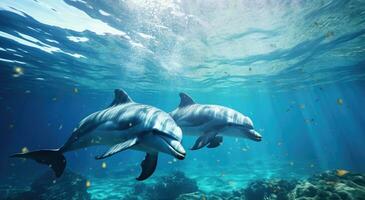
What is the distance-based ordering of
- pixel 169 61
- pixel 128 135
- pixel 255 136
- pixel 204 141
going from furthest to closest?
pixel 169 61
pixel 255 136
pixel 204 141
pixel 128 135

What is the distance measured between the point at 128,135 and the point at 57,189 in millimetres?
12390

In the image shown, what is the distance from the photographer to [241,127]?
613 cm

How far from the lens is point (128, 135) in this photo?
4.71 meters

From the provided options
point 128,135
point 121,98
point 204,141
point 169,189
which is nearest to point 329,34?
point 204,141

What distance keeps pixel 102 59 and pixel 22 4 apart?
9008mm

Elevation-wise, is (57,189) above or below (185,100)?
below

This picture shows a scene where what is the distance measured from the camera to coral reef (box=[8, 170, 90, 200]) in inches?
519

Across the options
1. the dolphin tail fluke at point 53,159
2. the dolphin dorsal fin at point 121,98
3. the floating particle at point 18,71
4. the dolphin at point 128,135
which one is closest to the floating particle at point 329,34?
the dolphin dorsal fin at point 121,98

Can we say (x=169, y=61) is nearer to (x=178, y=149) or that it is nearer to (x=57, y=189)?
(x=57, y=189)

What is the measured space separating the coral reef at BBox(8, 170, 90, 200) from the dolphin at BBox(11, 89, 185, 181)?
917cm

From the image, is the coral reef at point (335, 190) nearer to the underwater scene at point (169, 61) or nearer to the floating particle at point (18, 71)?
the underwater scene at point (169, 61)

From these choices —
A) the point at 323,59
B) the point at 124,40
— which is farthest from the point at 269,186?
the point at 323,59

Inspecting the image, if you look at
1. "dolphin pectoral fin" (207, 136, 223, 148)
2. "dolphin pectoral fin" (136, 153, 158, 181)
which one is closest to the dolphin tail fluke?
"dolphin pectoral fin" (136, 153, 158, 181)

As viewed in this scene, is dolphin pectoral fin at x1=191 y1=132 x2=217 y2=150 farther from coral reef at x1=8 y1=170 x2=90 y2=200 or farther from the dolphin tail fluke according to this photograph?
coral reef at x1=8 y1=170 x2=90 y2=200
